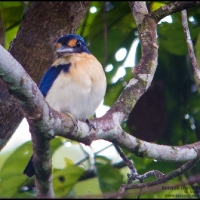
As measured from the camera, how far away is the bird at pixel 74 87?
3.75 meters

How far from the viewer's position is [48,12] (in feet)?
14.2

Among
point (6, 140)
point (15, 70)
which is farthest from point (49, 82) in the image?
point (15, 70)

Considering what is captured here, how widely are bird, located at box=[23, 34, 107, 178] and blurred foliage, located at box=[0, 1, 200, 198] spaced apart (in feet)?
1.22

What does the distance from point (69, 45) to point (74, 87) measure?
0.55 m

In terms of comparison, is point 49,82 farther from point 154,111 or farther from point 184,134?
point 184,134

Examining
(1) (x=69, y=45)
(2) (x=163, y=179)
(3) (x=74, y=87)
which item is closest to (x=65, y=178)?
(3) (x=74, y=87)

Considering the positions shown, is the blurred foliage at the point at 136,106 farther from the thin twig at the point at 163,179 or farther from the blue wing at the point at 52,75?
the thin twig at the point at 163,179

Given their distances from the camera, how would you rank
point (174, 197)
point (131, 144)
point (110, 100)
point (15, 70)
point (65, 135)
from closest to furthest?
point (15, 70), point (65, 135), point (131, 144), point (174, 197), point (110, 100)

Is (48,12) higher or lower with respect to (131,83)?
higher

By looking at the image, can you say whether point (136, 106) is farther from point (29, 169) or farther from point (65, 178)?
point (29, 169)

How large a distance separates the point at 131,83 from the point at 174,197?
1094mm

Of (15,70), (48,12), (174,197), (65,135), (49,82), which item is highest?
(48,12)

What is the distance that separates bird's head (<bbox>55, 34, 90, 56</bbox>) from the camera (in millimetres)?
4145

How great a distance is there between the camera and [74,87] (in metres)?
3.74
